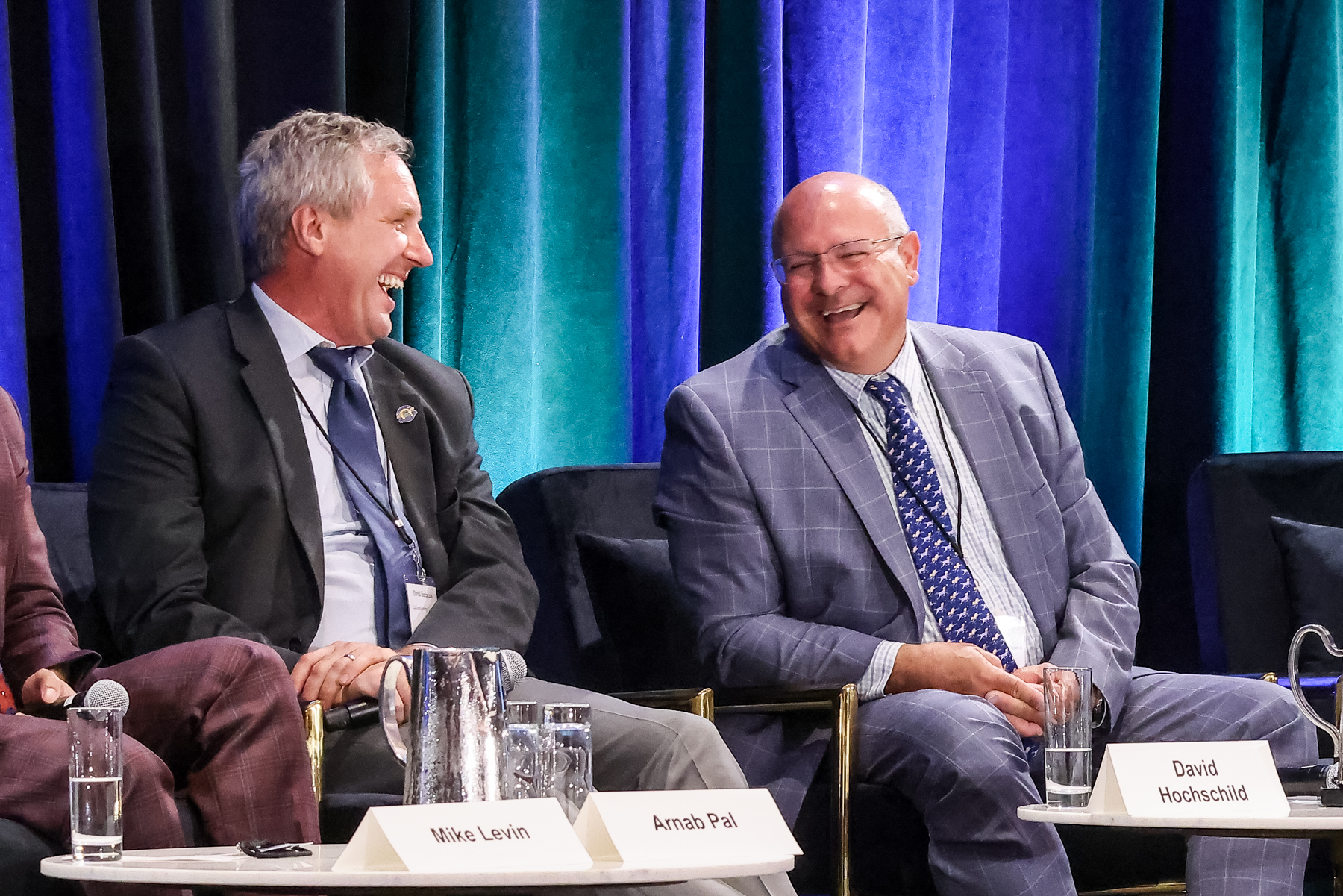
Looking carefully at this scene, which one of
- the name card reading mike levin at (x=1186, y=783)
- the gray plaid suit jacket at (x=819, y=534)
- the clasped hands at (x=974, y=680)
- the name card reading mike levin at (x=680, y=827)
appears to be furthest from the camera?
the gray plaid suit jacket at (x=819, y=534)

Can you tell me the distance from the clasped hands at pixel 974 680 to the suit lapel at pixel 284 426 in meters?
0.93

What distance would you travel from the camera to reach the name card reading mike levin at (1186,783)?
1.87m

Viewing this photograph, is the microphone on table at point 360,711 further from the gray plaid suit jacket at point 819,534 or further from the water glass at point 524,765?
the water glass at point 524,765

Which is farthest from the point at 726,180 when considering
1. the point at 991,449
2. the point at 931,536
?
the point at 931,536

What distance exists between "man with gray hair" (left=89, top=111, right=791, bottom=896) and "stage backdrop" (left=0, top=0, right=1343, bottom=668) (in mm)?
246

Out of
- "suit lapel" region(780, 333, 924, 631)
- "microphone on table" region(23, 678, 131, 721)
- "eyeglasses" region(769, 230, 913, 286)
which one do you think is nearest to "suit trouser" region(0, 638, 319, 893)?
"microphone on table" region(23, 678, 131, 721)

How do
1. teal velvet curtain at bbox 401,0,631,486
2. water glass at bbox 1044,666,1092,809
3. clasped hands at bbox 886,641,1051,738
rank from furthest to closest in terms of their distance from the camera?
teal velvet curtain at bbox 401,0,631,486 < clasped hands at bbox 886,641,1051,738 < water glass at bbox 1044,666,1092,809

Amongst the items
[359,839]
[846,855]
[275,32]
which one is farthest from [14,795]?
[275,32]

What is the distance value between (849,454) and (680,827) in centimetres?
139

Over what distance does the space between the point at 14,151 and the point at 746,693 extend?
60.4 inches

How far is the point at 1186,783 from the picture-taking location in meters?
1.90

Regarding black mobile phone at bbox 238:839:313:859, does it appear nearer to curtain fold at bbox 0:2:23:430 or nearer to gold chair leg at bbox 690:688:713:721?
gold chair leg at bbox 690:688:713:721

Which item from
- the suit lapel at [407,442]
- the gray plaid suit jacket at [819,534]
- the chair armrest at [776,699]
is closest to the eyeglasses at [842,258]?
the gray plaid suit jacket at [819,534]

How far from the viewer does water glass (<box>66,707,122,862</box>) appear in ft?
5.17
